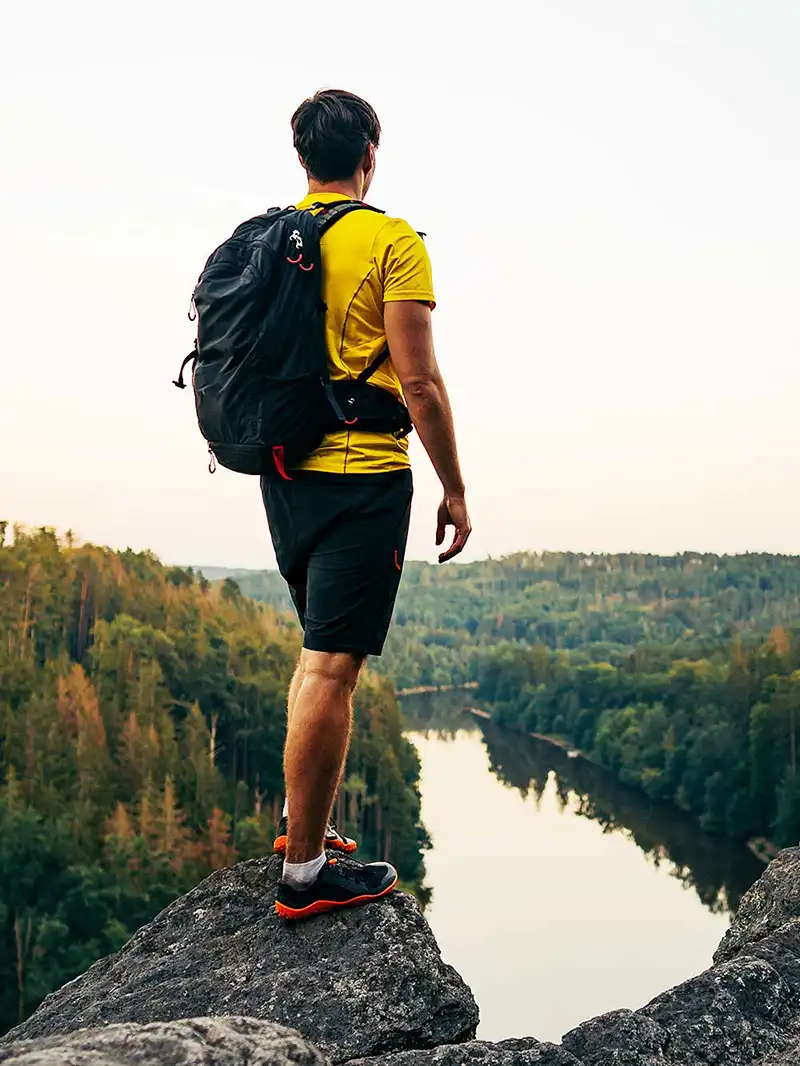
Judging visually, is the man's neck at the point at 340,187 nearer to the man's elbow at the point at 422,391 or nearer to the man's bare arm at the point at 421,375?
the man's bare arm at the point at 421,375

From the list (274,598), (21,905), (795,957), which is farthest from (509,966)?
(274,598)

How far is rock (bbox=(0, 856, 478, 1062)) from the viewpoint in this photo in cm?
299

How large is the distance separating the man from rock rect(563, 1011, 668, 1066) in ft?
3.02

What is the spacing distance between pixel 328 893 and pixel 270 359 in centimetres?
150

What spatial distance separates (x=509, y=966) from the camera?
89.9 feet

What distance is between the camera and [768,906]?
3832 mm

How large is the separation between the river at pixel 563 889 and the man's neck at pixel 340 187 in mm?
13841

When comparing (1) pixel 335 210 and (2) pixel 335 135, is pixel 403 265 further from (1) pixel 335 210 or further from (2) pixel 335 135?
(2) pixel 335 135

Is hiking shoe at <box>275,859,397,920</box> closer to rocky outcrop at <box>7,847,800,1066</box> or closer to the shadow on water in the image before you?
rocky outcrop at <box>7,847,800,1066</box>

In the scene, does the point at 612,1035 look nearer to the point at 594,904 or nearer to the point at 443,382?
the point at 443,382

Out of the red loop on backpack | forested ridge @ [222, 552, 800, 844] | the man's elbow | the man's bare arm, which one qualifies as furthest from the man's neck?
forested ridge @ [222, 552, 800, 844]

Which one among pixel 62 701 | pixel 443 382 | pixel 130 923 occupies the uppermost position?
pixel 443 382

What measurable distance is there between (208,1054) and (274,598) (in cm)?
12287

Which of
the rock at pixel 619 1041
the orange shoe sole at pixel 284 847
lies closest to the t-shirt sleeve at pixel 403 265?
the orange shoe sole at pixel 284 847
